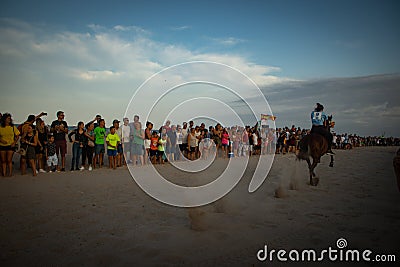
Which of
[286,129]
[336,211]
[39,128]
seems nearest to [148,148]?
[39,128]

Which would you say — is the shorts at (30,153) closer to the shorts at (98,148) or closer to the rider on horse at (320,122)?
the shorts at (98,148)

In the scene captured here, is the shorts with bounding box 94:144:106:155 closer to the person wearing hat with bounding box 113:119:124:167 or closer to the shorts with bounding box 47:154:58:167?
the person wearing hat with bounding box 113:119:124:167

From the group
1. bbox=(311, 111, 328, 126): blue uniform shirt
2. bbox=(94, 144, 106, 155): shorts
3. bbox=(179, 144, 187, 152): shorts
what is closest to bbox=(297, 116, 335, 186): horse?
bbox=(311, 111, 328, 126): blue uniform shirt

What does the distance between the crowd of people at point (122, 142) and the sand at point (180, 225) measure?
90.3 inches

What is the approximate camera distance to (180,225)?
495 centimetres

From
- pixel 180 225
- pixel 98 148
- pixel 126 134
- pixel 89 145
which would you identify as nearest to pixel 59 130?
pixel 89 145

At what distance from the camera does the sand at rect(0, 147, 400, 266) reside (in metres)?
3.71

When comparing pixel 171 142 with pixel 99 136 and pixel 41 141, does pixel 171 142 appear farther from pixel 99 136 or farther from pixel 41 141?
pixel 41 141

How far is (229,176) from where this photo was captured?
10578 mm

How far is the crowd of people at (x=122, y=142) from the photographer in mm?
9773

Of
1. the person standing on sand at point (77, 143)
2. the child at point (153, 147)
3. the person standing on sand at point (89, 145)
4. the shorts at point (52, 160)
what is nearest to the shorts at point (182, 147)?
the child at point (153, 147)

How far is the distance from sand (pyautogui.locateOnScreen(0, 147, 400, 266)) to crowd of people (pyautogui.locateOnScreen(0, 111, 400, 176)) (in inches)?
90.3

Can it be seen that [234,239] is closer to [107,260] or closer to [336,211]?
[107,260]

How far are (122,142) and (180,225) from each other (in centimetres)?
882
